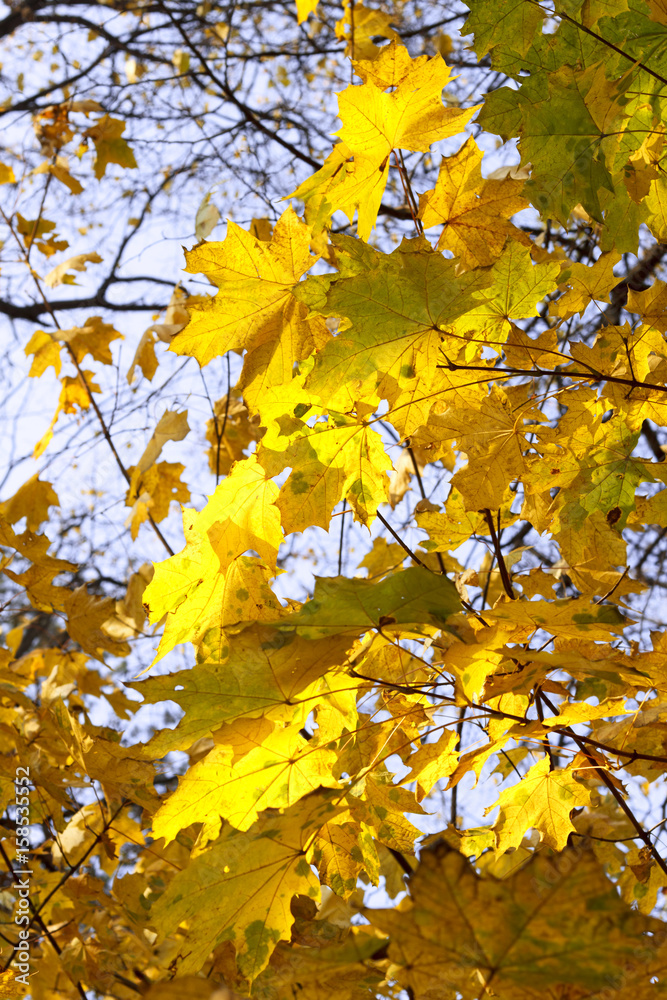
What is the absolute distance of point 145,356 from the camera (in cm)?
225

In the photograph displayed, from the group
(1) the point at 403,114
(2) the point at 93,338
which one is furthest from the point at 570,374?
(2) the point at 93,338

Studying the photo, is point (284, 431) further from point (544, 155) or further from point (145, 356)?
point (145, 356)

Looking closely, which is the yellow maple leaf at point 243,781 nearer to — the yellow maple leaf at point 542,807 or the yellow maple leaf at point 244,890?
the yellow maple leaf at point 244,890

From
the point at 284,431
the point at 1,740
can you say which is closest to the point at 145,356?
the point at 1,740

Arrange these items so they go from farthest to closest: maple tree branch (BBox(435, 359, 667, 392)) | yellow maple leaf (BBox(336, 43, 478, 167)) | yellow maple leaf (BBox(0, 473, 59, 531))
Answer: yellow maple leaf (BBox(0, 473, 59, 531)) < yellow maple leaf (BBox(336, 43, 478, 167)) < maple tree branch (BBox(435, 359, 667, 392))

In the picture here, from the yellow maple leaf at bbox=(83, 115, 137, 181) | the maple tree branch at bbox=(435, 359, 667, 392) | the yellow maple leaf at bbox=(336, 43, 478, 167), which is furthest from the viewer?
the yellow maple leaf at bbox=(83, 115, 137, 181)

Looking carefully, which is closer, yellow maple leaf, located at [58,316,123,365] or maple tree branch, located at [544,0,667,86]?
maple tree branch, located at [544,0,667,86]

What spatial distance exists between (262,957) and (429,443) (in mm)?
767

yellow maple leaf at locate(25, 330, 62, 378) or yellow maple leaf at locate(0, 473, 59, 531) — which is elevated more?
yellow maple leaf at locate(25, 330, 62, 378)

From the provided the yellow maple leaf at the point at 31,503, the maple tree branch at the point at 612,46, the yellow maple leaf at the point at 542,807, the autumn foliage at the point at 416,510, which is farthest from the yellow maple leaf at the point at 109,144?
the yellow maple leaf at the point at 542,807

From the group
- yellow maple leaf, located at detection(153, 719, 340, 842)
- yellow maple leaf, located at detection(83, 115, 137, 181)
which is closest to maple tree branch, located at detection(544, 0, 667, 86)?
yellow maple leaf, located at detection(153, 719, 340, 842)

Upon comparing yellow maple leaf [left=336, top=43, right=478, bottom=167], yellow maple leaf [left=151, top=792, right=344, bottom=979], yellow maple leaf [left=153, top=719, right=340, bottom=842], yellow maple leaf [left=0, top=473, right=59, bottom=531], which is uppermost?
yellow maple leaf [left=0, top=473, right=59, bottom=531]

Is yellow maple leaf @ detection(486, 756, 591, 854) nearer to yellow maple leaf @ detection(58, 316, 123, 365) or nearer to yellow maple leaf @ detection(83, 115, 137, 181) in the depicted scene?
yellow maple leaf @ detection(58, 316, 123, 365)

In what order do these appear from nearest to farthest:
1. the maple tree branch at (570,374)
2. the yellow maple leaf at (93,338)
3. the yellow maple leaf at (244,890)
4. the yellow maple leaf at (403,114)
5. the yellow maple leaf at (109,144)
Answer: the yellow maple leaf at (244,890) → the maple tree branch at (570,374) → the yellow maple leaf at (403,114) → the yellow maple leaf at (93,338) → the yellow maple leaf at (109,144)
